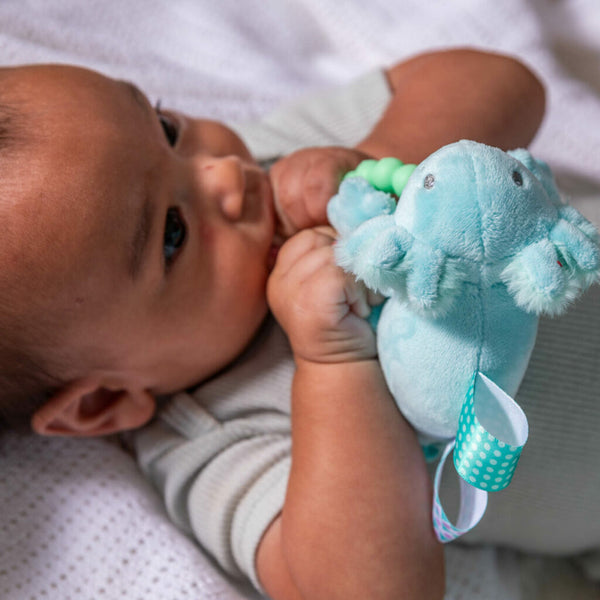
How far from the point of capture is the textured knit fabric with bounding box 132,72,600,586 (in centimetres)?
82

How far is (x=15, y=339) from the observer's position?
2.69ft

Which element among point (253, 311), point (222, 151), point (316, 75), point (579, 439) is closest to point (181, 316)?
point (253, 311)

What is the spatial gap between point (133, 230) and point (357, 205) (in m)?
0.29

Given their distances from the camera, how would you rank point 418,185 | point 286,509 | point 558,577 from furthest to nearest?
point 558,577 < point 286,509 < point 418,185

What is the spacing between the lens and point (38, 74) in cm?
87

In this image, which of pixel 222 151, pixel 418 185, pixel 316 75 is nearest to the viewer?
pixel 418 185

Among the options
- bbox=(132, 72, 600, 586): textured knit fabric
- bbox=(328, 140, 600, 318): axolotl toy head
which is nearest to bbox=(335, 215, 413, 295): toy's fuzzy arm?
bbox=(328, 140, 600, 318): axolotl toy head

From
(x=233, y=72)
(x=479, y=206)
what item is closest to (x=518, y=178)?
(x=479, y=206)

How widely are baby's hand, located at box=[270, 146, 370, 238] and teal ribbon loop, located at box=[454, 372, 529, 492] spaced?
0.34 m

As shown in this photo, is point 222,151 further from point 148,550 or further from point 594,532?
point 594,532

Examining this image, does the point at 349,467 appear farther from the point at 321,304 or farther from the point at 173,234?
the point at 173,234

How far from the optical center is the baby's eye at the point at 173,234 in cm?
88

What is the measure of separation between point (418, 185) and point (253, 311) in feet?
1.37

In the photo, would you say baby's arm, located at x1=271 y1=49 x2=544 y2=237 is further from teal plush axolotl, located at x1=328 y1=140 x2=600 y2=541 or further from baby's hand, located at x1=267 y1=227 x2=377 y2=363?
teal plush axolotl, located at x1=328 y1=140 x2=600 y2=541
